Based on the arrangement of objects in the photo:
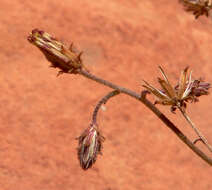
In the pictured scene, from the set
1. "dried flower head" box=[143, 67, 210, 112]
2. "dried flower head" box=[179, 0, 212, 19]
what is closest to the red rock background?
"dried flower head" box=[179, 0, 212, 19]

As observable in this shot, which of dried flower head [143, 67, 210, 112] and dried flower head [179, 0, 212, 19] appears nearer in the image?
dried flower head [143, 67, 210, 112]

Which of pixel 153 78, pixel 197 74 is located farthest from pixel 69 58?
pixel 197 74

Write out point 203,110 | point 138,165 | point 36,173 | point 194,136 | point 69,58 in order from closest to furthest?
point 69,58 < point 36,173 < point 138,165 < point 194,136 < point 203,110

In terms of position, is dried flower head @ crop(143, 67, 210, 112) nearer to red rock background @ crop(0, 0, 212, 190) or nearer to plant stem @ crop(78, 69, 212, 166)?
plant stem @ crop(78, 69, 212, 166)

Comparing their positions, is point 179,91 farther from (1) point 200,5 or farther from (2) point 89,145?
(1) point 200,5

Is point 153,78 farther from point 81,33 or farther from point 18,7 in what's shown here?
point 18,7

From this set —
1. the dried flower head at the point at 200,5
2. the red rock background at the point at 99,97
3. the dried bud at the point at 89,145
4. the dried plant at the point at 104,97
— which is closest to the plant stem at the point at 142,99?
the dried plant at the point at 104,97

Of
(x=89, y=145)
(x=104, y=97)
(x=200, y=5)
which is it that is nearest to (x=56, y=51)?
(x=104, y=97)
